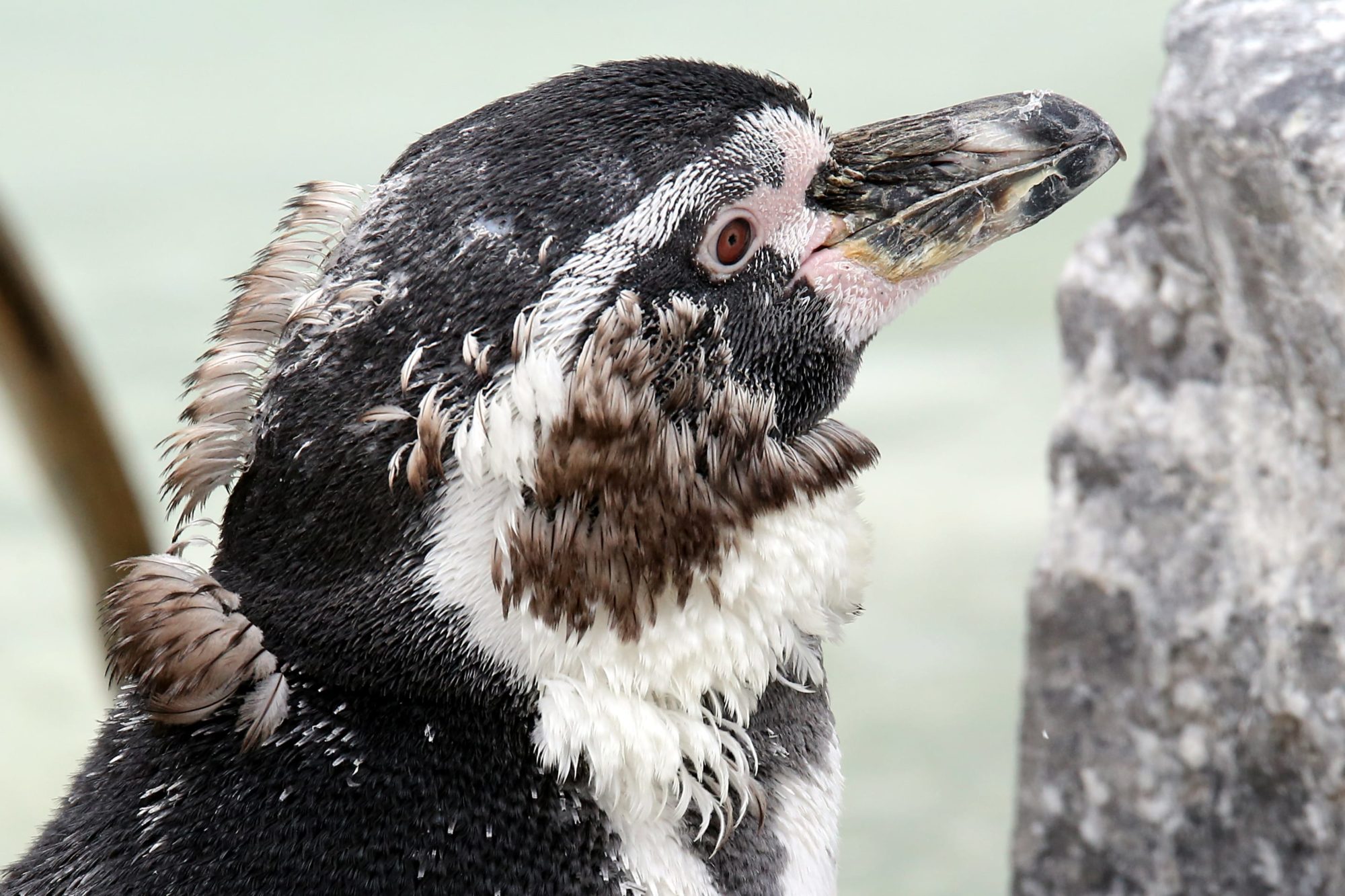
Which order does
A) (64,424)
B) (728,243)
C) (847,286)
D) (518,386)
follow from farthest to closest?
(64,424)
(847,286)
(728,243)
(518,386)

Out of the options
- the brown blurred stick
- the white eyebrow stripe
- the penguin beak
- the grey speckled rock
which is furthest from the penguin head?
the brown blurred stick

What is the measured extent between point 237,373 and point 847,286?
0.58 meters

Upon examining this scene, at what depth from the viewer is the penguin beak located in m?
1.50

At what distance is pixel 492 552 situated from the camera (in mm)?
1265

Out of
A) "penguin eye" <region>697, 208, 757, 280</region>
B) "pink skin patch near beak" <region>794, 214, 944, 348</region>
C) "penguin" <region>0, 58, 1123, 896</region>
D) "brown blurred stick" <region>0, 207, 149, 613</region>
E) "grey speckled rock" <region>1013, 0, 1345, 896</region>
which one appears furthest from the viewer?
"brown blurred stick" <region>0, 207, 149, 613</region>

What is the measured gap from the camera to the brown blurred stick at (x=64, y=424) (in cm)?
221

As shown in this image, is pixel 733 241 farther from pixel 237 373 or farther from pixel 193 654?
pixel 193 654

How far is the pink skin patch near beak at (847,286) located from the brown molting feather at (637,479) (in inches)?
6.5

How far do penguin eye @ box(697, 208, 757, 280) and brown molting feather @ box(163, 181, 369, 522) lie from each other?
13.2 inches

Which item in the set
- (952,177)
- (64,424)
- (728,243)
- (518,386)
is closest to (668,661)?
(518,386)

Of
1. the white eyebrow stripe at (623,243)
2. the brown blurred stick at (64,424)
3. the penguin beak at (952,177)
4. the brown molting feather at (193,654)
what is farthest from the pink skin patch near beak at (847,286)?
the brown blurred stick at (64,424)

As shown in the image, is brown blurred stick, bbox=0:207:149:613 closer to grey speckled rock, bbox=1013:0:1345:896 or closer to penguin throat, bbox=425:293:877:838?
penguin throat, bbox=425:293:877:838

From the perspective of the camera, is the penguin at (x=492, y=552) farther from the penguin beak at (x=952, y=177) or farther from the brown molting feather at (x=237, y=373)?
the penguin beak at (x=952, y=177)

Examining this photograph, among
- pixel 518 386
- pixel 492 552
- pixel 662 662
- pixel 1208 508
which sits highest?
pixel 518 386
